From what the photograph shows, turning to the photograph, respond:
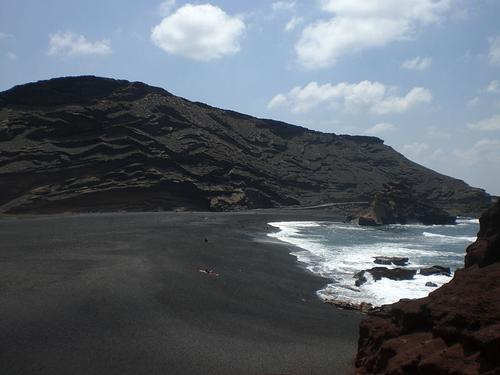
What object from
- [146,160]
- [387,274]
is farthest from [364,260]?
[146,160]

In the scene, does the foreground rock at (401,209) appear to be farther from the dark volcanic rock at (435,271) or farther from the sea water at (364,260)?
the dark volcanic rock at (435,271)

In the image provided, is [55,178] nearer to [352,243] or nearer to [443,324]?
[352,243]

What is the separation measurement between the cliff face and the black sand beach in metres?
43.1

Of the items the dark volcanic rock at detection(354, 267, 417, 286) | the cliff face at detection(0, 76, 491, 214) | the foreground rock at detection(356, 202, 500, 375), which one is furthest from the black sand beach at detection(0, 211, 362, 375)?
the cliff face at detection(0, 76, 491, 214)

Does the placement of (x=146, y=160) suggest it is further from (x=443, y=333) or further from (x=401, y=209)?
(x=443, y=333)

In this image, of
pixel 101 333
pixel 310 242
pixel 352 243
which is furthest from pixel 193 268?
pixel 352 243

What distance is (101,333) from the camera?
10547 mm

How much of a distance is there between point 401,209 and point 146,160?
39842 millimetres

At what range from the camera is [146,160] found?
238ft

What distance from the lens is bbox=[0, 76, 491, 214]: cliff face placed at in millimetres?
63156

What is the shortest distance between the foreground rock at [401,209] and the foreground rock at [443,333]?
5553 centimetres

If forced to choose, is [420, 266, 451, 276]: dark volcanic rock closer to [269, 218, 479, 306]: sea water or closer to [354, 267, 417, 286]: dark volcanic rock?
[269, 218, 479, 306]: sea water

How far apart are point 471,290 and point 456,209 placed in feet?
330

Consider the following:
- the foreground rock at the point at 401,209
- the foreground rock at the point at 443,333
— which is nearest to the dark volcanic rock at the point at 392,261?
the foreground rock at the point at 443,333
